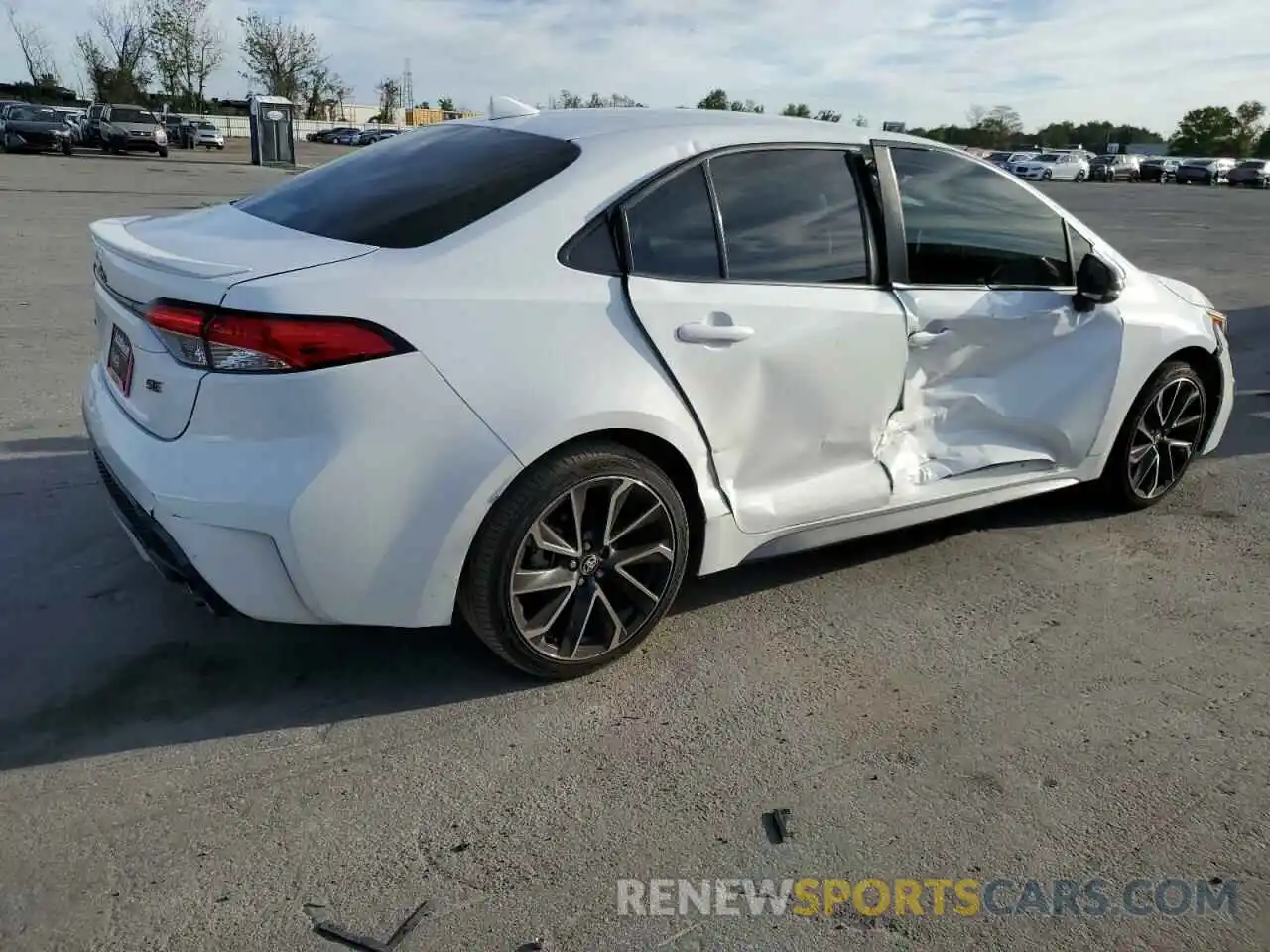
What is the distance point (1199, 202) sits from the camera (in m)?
34.5

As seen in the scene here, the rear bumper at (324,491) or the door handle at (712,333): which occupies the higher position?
the door handle at (712,333)

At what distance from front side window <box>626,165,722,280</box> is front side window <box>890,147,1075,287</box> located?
876 millimetres

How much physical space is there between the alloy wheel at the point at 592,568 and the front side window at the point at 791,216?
83 centimetres

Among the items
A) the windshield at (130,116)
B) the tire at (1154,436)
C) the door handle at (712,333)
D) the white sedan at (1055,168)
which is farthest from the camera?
the white sedan at (1055,168)

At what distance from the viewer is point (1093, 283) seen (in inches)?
170

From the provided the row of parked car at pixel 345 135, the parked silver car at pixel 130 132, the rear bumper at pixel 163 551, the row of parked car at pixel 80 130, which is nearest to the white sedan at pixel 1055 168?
the row of parked car at pixel 345 135

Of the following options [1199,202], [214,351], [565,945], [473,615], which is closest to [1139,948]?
[565,945]

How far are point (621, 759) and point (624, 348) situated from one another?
3.82 feet

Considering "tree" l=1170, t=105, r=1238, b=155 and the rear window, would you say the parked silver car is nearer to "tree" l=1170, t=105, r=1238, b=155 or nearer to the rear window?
the rear window

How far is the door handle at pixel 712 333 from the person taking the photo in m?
3.25

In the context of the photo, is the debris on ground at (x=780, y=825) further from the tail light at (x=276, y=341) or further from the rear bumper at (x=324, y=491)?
the tail light at (x=276, y=341)

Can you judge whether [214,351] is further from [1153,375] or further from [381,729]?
[1153,375]

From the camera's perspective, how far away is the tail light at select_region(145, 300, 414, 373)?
2715 millimetres

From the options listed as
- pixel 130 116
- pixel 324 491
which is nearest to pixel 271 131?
pixel 130 116
